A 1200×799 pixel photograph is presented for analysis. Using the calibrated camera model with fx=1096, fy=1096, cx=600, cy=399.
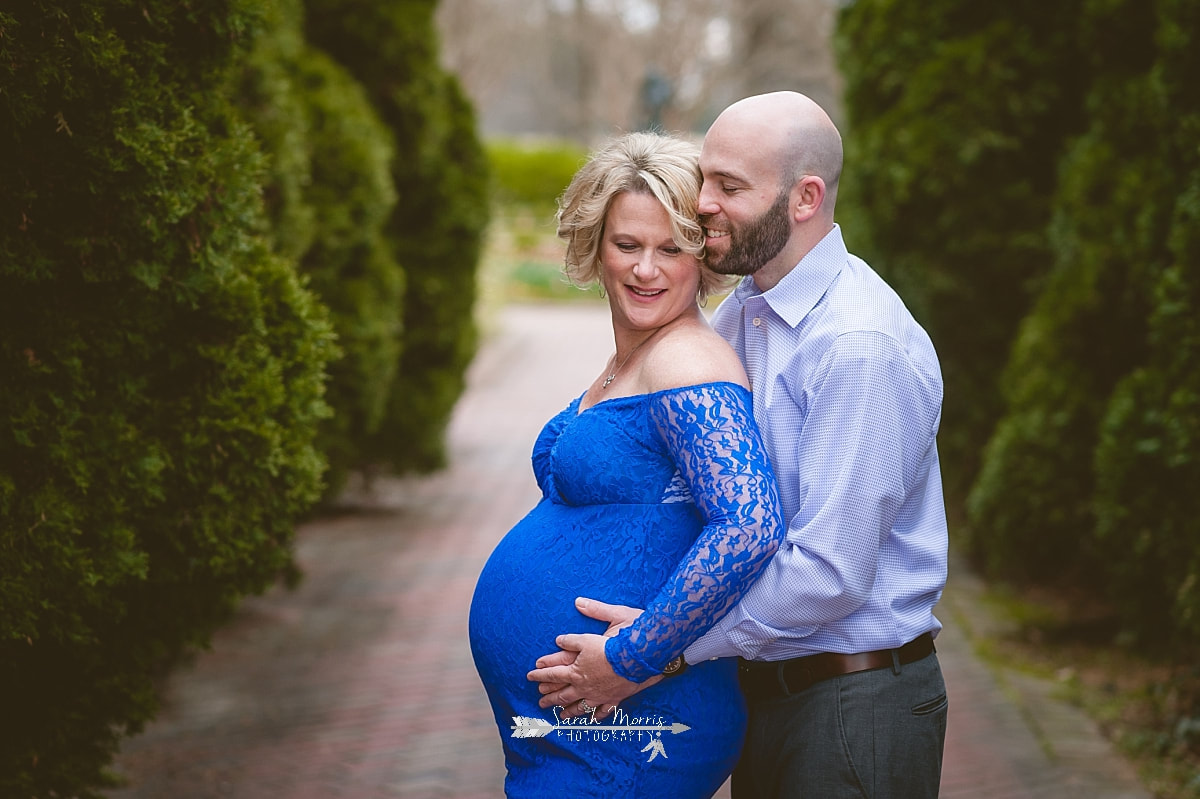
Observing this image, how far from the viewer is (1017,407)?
559 centimetres

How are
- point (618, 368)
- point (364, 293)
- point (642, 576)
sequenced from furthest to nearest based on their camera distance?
point (364, 293)
point (618, 368)
point (642, 576)

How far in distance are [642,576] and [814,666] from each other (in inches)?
16.0

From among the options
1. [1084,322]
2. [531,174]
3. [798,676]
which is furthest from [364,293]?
[531,174]

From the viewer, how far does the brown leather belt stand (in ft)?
7.29

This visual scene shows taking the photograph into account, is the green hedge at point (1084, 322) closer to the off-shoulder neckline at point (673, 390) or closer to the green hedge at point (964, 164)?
the green hedge at point (964, 164)

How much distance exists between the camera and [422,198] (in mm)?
7715

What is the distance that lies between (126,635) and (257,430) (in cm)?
68

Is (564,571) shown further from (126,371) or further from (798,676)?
(126,371)

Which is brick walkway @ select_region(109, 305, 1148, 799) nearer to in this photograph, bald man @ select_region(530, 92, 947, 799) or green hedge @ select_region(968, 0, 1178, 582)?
green hedge @ select_region(968, 0, 1178, 582)

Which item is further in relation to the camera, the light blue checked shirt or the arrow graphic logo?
the arrow graphic logo

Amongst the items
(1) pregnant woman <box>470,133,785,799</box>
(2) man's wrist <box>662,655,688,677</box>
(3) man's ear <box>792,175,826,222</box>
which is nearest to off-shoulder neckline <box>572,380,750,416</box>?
(1) pregnant woman <box>470,133,785,799</box>

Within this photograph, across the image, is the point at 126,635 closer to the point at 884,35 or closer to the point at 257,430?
the point at 257,430

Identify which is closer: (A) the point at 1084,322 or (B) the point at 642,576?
(B) the point at 642,576

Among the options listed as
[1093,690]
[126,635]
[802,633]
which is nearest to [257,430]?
[126,635]
